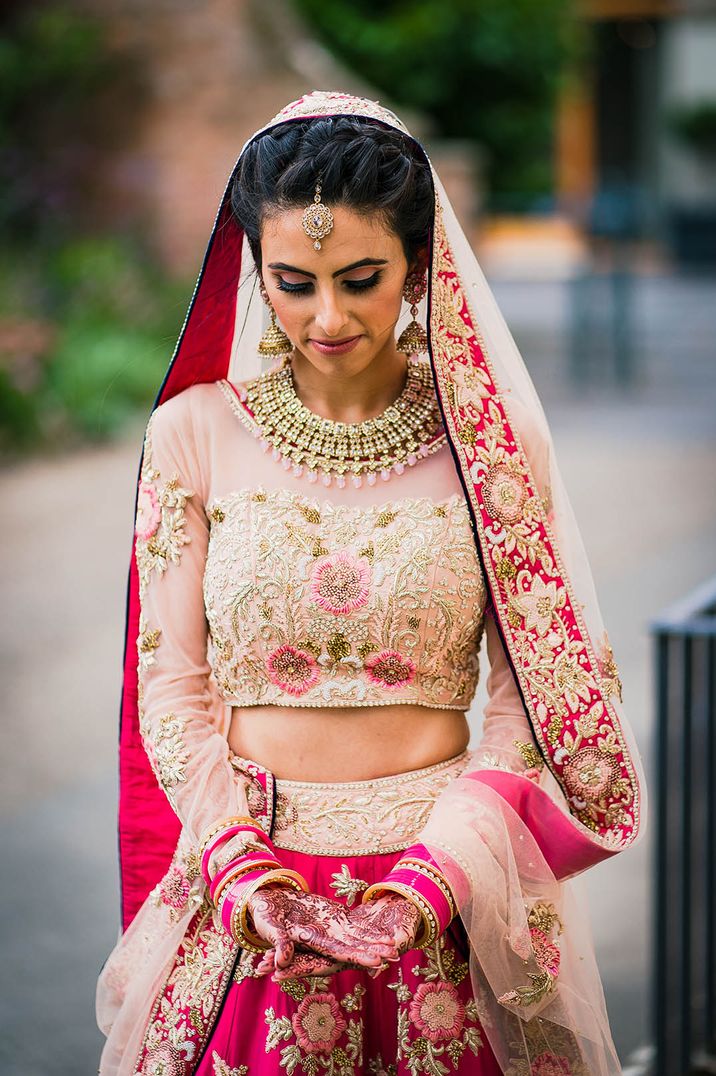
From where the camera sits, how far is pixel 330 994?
206 centimetres

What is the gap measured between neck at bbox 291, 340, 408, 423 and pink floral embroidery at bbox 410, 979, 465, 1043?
0.81 metres

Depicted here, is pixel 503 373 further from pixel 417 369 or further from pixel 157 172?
pixel 157 172

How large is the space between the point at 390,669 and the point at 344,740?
0.12 meters

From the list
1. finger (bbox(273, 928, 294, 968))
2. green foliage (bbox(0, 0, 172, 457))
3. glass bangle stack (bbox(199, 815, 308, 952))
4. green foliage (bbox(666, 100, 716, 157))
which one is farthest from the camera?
green foliage (bbox(666, 100, 716, 157))

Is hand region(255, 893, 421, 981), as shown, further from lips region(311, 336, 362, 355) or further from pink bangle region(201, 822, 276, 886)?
lips region(311, 336, 362, 355)

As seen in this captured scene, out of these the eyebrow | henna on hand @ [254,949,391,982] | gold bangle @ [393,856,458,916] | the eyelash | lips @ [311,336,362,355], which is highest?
the eyebrow

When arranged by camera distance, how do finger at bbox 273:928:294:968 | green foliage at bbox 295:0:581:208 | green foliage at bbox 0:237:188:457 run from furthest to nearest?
green foliage at bbox 295:0:581:208
green foliage at bbox 0:237:188:457
finger at bbox 273:928:294:968

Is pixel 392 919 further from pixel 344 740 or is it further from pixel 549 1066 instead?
pixel 549 1066

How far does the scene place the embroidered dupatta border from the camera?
209cm

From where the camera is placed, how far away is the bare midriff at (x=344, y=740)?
6.97 feet

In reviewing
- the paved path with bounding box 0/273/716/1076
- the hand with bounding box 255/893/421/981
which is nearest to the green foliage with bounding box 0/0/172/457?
the paved path with bounding box 0/273/716/1076

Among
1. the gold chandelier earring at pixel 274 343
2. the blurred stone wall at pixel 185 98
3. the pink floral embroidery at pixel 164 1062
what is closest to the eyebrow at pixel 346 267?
the gold chandelier earring at pixel 274 343

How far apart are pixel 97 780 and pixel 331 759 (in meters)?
3.64

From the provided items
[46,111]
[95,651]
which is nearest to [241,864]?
[95,651]
